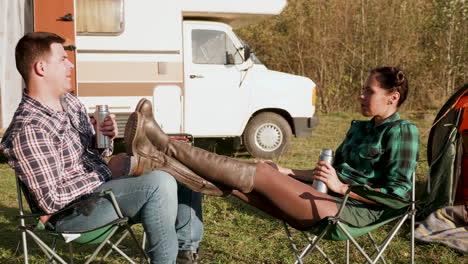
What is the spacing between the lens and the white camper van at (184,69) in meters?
6.93

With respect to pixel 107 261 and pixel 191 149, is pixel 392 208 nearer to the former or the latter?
pixel 191 149

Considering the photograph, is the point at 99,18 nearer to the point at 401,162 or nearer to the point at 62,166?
the point at 62,166

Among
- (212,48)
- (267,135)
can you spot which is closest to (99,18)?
(212,48)

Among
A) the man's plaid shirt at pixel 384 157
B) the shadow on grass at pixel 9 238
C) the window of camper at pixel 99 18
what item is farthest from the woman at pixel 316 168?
the window of camper at pixel 99 18

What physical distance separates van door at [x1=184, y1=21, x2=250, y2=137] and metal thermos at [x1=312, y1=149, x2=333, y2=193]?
15.3 ft

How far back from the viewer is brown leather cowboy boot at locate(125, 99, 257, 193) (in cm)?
257

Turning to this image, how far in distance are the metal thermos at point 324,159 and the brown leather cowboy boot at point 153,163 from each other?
17.5 inches

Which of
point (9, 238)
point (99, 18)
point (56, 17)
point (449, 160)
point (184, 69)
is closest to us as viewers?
point (449, 160)

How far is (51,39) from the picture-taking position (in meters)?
2.65

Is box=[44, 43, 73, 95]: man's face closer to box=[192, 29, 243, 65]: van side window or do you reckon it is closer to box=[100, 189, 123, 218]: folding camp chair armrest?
box=[100, 189, 123, 218]: folding camp chair armrest

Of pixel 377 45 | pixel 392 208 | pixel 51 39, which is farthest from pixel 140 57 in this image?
pixel 377 45

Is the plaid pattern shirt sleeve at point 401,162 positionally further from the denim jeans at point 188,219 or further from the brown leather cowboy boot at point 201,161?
the denim jeans at point 188,219

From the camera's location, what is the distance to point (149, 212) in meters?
2.46

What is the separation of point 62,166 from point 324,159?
121 centimetres
